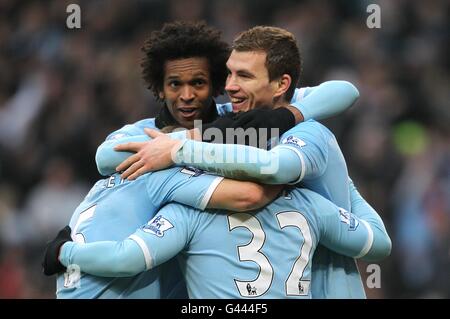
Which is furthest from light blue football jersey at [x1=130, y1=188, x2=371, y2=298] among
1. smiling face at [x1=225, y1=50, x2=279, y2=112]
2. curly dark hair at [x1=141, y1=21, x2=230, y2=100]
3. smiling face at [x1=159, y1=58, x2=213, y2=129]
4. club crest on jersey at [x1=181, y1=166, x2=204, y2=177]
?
curly dark hair at [x1=141, y1=21, x2=230, y2=100]

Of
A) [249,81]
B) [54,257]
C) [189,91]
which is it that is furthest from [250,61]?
[54,257]

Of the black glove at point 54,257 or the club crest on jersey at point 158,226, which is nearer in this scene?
the club crest on jersey at point 158,226

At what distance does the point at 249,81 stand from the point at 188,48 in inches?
16.7

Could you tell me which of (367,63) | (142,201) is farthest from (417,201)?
(142,201)

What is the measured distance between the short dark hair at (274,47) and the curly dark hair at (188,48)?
1.06 feet

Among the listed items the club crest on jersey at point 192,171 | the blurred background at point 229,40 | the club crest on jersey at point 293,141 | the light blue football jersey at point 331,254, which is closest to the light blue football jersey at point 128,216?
the club crest on jersey at point 192,171

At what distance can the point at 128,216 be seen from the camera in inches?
111

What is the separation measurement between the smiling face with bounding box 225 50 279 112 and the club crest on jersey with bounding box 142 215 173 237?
0.58 m

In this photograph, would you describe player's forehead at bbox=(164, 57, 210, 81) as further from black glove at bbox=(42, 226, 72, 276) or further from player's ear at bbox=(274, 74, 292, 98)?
black glove at bbox=(42, 226, 72, 276)

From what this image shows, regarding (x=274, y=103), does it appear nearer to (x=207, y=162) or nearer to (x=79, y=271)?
(x=207, y=162)

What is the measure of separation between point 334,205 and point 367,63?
3333mm

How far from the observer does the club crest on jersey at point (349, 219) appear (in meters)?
A: 2.85

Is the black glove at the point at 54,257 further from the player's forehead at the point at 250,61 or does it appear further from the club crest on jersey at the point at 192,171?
the player's forehead at the point at 250,61
